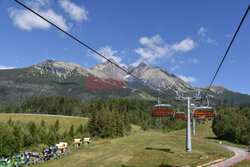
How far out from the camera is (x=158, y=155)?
30969mm

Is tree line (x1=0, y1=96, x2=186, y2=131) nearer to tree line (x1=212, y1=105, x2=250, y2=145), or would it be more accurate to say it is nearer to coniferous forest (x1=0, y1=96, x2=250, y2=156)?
coniferous forest (x1=0, y1=96, x2=250, y2=156)

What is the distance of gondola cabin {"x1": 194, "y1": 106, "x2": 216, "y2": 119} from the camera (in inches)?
1065

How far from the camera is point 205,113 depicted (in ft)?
89.5

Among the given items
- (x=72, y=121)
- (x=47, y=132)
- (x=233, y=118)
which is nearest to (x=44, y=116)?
(x=72, y=121)

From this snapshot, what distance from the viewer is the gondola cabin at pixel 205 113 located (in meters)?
27.1

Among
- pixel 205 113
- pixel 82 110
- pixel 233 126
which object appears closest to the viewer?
pixel 205 113

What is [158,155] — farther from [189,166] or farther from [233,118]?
[233,118]

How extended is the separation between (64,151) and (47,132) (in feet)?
128

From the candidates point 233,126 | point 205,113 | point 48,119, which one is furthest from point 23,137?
point 233,126

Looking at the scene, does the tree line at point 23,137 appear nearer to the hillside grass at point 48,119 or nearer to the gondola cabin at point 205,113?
the hillside grass at point 48,119

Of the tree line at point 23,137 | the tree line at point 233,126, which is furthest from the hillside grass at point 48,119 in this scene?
the tree line at point 233,126

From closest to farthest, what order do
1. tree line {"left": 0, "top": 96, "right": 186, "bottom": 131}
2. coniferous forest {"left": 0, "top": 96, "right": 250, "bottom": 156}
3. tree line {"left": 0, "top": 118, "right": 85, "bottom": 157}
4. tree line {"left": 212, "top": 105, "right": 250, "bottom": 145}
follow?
tree line {"left": 0, "top": 118, "right": 85, "bottom": 157}
coniferous forest {"left": 0, "top": 96, "right": 250, "bottom": 156}
tree line {"left": 212, "top": 105, "right": 250, "bottom": 145}
tree line {"left": 0, "top": 96, "right": 186, "bottom": 131}

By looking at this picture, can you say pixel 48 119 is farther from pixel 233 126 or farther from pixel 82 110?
pixel 233 126

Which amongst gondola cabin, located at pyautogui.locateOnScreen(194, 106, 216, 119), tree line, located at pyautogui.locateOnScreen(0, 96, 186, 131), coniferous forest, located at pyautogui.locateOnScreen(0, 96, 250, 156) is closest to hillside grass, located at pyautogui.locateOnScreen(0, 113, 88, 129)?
coniferous forest, located at pyautogui.locateOnScreen(0, 96, 250, 156)
